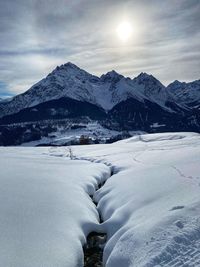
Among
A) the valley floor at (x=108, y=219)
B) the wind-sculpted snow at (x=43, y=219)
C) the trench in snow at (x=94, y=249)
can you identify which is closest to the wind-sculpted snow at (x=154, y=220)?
the valley floor at (x=108, y=219)

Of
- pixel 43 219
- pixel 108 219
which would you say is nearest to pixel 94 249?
pixel 108 219

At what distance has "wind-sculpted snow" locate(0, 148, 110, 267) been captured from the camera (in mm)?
10798

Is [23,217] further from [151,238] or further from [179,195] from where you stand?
[179,195]

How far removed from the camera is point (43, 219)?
13844 mm

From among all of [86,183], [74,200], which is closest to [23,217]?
[74,200]

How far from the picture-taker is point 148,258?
32.7 feet

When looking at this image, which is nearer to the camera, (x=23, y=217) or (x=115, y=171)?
(x=23, y=217)

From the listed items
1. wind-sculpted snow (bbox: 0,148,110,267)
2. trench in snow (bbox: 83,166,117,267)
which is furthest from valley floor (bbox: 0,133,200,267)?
trench in snow (bbox: 83,166,117,267)

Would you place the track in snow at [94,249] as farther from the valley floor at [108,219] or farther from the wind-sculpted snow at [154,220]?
the wind-sculpted snow at [154,220]

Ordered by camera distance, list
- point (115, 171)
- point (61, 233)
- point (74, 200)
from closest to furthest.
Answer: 1. point (61, 233)
2. point (74, 200)
3. point (115, 171)

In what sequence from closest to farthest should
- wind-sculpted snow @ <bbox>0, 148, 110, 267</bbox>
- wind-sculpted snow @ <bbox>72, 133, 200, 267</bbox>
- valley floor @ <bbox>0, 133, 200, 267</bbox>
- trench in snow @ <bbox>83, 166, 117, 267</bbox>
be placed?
wind-sculpted snow @ <bbox>72, 133, 200, 267</bbox>
valley floor @ <bbox>0, 133, 200, 267</bbox>
wind-sculpted snow @ <bbox>0, 148, 110, 267</bbox>
trench in snow @ <bbox>83, 166, 117, 267</bbox>

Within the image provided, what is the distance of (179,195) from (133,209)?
2009mm

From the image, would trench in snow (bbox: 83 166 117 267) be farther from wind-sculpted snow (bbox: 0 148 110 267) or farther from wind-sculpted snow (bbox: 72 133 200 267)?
wind-sculpted snow (bbox: 72 133 200 267)

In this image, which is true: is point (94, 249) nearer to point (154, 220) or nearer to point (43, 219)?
point (43, 219)
